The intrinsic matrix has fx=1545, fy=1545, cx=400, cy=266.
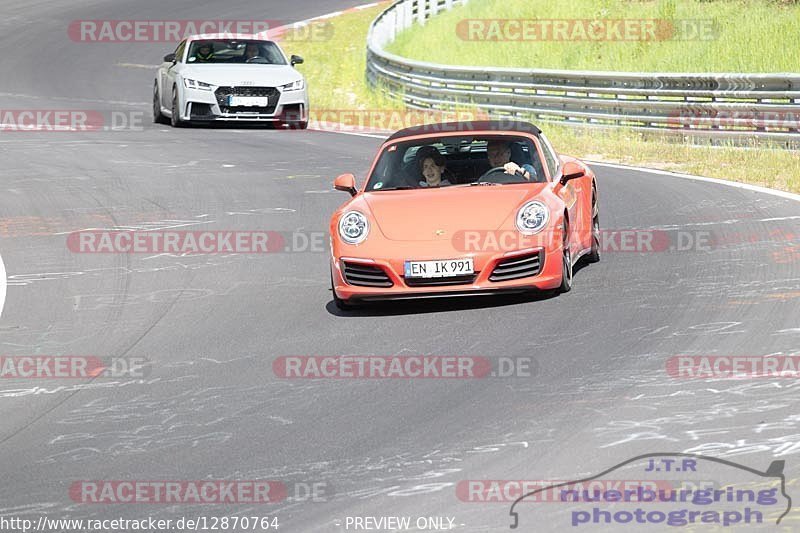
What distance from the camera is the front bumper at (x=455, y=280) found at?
9.98m

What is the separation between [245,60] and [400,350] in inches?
649

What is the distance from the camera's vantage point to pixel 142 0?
157ft

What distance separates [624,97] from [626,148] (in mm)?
2079

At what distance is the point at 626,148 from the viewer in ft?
68.9

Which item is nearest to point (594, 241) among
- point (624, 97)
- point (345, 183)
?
point (345, 183)

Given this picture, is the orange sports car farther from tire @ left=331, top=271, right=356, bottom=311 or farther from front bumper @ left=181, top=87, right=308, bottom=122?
front bumper @ left=181, top=87, right=308, bottom=122

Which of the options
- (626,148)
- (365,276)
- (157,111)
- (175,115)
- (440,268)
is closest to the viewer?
(440,268)

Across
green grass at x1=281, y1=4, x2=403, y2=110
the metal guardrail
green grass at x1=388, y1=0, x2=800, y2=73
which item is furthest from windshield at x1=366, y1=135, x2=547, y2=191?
green grass at x1=281, y1=4, x2=403, y2=110

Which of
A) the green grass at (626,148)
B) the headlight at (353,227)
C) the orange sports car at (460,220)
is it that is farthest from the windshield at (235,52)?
the headlight at (353,227)

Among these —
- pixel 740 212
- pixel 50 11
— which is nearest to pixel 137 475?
pixel 740 212

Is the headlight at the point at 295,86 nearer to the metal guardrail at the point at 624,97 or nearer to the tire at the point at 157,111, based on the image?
the tire at the point at 157,111

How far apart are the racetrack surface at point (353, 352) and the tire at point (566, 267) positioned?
105 mm

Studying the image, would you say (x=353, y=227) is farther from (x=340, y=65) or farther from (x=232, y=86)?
(x=340, y=65)

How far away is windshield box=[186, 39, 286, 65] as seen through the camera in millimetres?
24750
